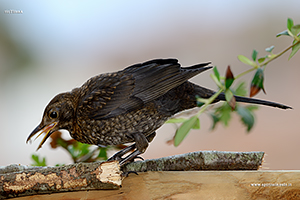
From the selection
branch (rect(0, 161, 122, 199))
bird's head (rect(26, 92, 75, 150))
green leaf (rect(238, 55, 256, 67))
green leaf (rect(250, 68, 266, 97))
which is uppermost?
green leaf (rect(238, 55, 256, 67))

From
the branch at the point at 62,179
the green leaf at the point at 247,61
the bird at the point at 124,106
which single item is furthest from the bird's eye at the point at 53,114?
the green leaf at the point at 247,61

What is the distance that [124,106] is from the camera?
951 mm

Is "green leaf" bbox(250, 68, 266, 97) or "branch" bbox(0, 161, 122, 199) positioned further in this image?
"branch" bbox(0, 161, 122, 199)

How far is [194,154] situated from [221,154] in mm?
80

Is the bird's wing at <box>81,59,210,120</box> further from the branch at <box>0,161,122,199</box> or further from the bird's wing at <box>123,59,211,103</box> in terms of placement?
the branch at <box>0,161,122,199</box>

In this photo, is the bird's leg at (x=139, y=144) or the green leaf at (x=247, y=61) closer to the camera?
the green leaf at (x=247, y=61)

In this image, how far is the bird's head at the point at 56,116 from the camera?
95cm

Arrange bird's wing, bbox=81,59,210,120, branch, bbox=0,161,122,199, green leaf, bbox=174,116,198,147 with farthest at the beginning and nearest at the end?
bird's wing, bbox=81,59,210,120 → branch, bbox=0,161,122,199 → green leaf, bbox=174,116,198,147

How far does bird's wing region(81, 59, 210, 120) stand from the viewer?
37.4 inches

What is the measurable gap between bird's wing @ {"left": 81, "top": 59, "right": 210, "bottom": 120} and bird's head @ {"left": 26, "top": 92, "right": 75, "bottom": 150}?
0.05 meters

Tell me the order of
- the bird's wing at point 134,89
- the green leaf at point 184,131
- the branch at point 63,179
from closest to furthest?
1. the green leaf at point 184,131
2. the branch at point 63,179
3. the bird's wing at point 134,89

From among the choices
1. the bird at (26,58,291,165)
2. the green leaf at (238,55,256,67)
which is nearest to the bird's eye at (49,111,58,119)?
the bird at (26,58,291,165)

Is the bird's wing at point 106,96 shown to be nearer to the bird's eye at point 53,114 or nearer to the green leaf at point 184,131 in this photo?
the bird's eye at point 53,114

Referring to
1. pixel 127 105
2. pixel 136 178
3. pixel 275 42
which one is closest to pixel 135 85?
pixel 127 105
